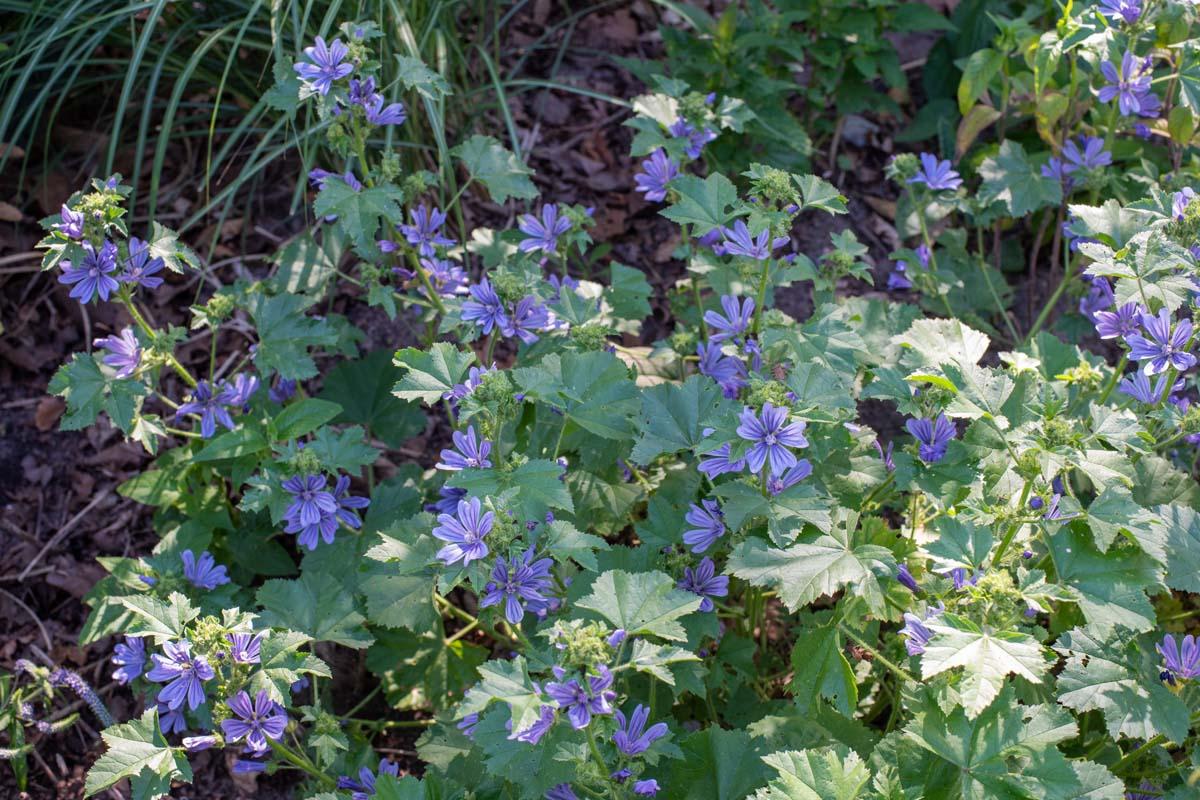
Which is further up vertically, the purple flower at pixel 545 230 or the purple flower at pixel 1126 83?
the purple flower at pixel 1126 83

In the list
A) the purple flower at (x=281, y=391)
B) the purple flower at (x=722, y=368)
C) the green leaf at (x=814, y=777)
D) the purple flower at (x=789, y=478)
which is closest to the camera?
the green leaf at (x=814, y=777)

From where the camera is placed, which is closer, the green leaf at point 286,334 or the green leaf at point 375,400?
the green leaf at point 286,334

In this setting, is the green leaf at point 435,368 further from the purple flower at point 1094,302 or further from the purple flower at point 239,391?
the purple flower at point 1094,302

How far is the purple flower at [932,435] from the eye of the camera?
9.09 feet

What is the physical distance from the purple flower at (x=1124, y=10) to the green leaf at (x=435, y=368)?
211 centimetres

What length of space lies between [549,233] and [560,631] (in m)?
1.53

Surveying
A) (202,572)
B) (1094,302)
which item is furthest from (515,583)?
(1094,302)

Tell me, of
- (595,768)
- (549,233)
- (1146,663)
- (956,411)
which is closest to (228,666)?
(595,768)

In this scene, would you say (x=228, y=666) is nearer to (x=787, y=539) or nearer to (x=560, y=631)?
(x=560, y=631)

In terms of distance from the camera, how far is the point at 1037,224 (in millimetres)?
4750

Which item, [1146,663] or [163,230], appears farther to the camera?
[163,230]

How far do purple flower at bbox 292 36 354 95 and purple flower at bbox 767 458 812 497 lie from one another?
4.90ft

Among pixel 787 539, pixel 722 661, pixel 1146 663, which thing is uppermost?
pixel 787 539

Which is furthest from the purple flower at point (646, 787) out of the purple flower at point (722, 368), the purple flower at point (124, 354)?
the purple flower at point (124, 354)
